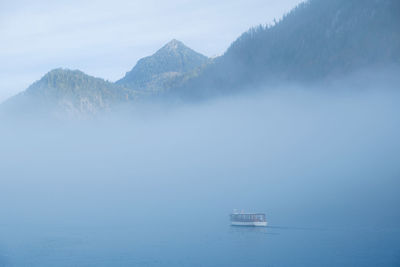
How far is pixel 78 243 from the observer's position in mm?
129875

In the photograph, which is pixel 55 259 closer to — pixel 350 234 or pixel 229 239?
pixel 229 239

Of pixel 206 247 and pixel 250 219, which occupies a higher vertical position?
pixel 250 219

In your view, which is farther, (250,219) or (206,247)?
(250,219)

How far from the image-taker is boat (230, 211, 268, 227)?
502 ft

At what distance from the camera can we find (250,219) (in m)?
154

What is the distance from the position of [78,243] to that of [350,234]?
234ft

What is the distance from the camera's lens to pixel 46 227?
17962 centimetres

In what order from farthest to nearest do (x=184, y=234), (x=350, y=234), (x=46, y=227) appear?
(x=46, y=227), (x=184, y=234), (x=350, y=234)

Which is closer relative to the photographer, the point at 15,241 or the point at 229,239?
the point at 229,239

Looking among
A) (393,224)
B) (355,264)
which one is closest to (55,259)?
(355,264)

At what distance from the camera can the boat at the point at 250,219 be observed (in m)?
153

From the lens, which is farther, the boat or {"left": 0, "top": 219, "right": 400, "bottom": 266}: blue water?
the boat

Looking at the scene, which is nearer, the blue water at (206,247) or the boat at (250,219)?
the blue water at (206,247)

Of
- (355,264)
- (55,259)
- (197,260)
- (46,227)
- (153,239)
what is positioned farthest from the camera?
(46,227)
